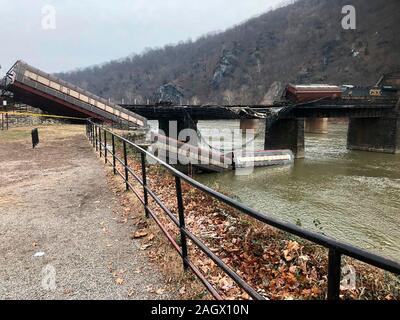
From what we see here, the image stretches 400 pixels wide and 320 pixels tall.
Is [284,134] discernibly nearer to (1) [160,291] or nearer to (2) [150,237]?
(2) [150,237]

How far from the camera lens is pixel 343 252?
6.76 ft

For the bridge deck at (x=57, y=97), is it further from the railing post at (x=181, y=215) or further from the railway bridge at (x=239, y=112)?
the railing post at (x=181, y=215)

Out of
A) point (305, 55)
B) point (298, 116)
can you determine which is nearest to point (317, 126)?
point (298, 116)

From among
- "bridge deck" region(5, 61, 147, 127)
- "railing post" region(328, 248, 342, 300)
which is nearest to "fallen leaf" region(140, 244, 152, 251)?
"railing post" region(328, 248, 342, 300)

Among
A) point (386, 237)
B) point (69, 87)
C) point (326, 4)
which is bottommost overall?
point (386, 237)

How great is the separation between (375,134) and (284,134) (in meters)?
13.8

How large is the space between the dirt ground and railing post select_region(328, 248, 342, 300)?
8.72ft

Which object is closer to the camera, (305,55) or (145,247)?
(145,247)

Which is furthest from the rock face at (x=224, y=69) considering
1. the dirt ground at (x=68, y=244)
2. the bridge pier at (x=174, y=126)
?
the dirt ground at (x=68, y=244)

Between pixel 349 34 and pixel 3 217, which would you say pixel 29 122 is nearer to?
pixel 3 217

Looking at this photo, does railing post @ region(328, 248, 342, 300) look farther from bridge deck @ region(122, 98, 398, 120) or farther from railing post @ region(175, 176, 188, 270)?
bridge deck @ region(122, 98, 398, 120)

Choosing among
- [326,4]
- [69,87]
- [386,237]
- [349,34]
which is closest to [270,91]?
[349,34]

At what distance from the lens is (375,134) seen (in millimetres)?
45188
